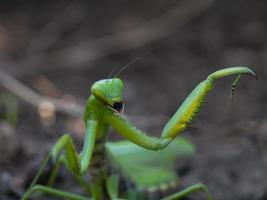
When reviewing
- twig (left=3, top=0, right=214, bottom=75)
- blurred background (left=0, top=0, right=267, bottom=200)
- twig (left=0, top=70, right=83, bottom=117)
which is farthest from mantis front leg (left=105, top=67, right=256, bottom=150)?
twig (left=3, top=0, right=214, bottom=75)

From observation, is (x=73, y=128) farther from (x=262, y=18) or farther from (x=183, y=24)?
(x=262, y=18)

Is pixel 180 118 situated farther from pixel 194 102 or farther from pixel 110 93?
pixel 110 93

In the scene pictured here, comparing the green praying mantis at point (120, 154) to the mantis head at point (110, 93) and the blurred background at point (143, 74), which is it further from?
the blurred background at point (143, 74)

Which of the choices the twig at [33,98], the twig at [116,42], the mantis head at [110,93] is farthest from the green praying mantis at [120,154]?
the twig at [116,42]

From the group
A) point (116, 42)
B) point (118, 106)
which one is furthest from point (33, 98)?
point (118, 106)

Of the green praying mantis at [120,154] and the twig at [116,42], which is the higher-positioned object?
the twig at [116,42]

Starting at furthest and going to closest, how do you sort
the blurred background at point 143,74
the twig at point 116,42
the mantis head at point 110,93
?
the twig at point 116,42, the blurred background at point 143,74, the mantis head at point 110,93

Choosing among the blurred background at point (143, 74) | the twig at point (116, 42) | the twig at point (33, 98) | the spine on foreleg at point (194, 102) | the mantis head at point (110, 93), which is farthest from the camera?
the twig at point (116, 42)
